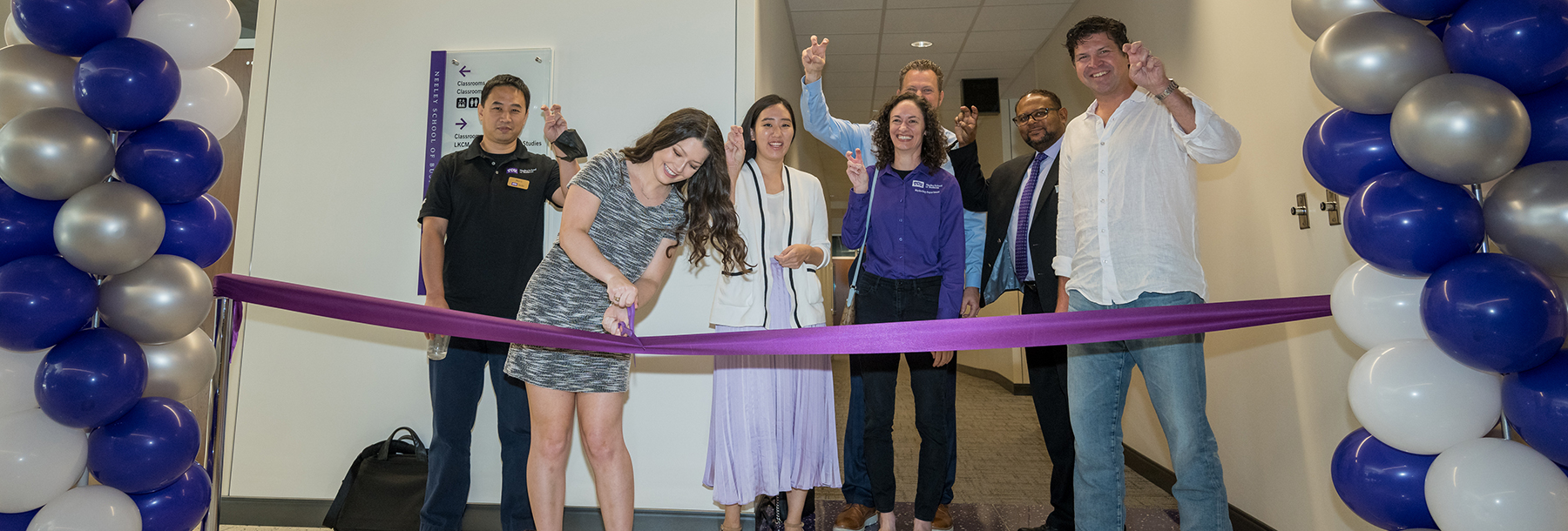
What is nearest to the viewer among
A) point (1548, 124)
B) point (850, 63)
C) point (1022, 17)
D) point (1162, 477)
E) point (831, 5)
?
point (1548, 124)

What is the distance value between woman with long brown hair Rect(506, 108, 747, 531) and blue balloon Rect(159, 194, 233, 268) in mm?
700

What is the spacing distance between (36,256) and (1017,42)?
5.60 metres

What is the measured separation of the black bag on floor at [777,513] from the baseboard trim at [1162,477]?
1.14 metres

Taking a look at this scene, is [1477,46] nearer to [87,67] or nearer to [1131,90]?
[1131,90]

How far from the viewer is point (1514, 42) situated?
3.99ft

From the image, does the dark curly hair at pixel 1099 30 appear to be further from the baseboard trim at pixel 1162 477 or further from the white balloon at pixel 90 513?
the white balloon at pixel 90 513

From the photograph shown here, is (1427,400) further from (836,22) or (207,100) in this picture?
(836,22)

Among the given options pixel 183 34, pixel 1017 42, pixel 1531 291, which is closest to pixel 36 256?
pixel 183 34

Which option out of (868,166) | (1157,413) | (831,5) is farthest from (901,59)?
(1157,413)

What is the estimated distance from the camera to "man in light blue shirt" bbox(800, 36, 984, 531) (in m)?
2.62

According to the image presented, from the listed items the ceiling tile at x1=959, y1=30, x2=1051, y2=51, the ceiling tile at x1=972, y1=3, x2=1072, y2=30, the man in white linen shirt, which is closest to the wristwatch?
the man in white linen shirt

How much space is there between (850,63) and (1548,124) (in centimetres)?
526

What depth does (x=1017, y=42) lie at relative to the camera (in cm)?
560

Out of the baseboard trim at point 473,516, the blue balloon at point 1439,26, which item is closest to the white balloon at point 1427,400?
the blue balloon at point 1439,26
